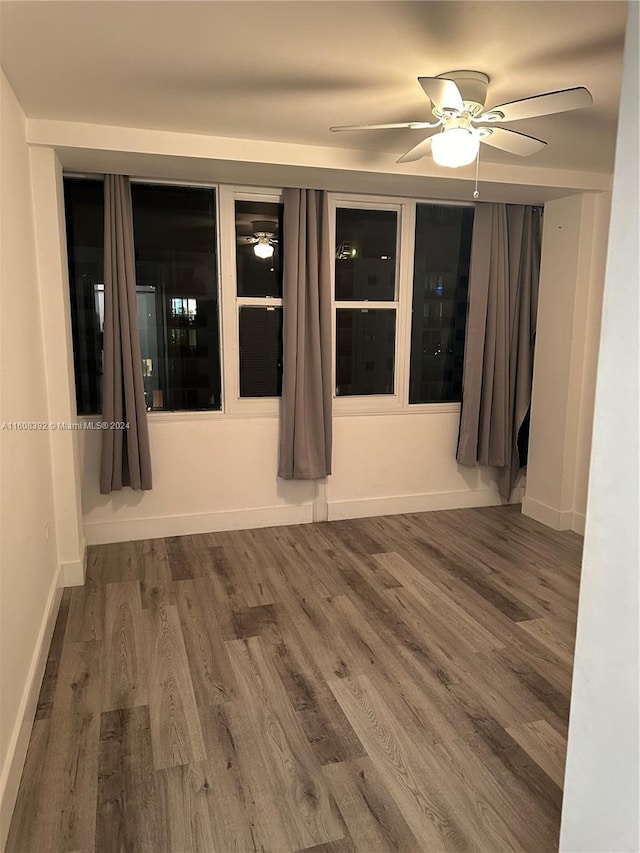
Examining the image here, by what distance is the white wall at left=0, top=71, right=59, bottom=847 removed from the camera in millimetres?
2010

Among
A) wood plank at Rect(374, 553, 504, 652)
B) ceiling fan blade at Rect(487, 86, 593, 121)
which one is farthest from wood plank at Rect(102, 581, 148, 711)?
ceiling fan blade at Rect(487, 86, 593, 121)

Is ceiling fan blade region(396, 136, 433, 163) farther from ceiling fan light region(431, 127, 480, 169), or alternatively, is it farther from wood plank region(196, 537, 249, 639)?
wood plank region(196, 537, 249, 639)

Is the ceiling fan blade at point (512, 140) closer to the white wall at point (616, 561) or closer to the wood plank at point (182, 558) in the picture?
the white wall at point (616, 561)

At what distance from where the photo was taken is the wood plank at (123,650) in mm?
2438

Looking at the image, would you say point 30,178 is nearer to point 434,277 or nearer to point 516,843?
point 434,277

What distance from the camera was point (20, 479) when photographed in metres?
2.41

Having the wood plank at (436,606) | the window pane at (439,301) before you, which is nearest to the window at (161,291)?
the window pane at (439,301)

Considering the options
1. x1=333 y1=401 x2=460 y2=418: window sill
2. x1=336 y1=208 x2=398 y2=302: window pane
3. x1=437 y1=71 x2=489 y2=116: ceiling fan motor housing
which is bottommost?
x1=333 y1=401 x2=460 y2=418: window sill

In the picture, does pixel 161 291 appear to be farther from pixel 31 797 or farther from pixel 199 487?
pixel 31 797

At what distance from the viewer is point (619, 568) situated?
1.19 metres

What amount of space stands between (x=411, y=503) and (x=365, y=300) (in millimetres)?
1679

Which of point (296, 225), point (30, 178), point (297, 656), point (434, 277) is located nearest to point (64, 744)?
point (297, 656)

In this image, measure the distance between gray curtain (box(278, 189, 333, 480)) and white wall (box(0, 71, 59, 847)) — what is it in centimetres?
163

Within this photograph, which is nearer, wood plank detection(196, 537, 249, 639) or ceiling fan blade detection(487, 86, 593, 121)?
ceiling fan blade detection(487, 86, 593, 121)
